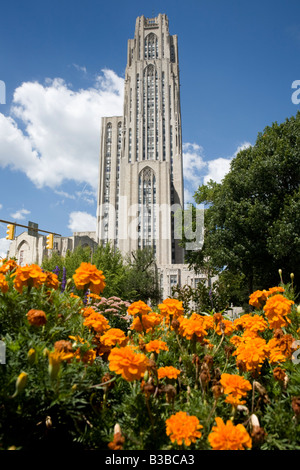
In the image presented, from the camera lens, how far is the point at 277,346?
2250 mm

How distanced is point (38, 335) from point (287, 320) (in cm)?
208

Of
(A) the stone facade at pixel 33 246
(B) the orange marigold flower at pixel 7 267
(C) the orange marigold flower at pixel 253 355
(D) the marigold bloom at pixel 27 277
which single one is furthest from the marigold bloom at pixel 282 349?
(A) the stone facade at pixel 33 246

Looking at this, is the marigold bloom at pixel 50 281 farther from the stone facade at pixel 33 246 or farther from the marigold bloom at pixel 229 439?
the stone facade at pixel 33 246

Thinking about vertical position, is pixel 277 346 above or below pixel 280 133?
below

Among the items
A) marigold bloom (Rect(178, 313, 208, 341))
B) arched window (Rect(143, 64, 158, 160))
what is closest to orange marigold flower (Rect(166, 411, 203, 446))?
marigold bloom (Rect(178, 313, 208, 341))

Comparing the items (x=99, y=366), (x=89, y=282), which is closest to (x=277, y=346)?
(x=99, y=366)

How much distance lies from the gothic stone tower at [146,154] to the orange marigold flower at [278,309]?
193ft

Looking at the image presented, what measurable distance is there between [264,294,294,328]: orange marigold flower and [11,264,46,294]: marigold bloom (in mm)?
1927

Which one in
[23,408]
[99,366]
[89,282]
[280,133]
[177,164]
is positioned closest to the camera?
[23,408]

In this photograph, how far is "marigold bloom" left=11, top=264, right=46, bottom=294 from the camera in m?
2.14

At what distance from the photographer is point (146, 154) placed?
76562 mm

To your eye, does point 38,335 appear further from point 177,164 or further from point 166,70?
point 166,70

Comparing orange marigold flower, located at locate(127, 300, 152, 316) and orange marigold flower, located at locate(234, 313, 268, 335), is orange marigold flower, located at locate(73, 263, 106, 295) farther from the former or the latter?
orange marigold flower, located at locate(234, 313, 268, 335)

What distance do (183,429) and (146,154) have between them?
3083 inches
